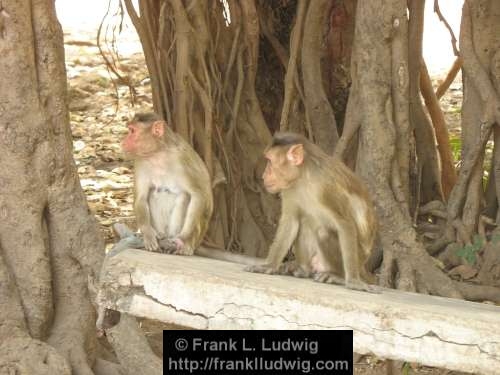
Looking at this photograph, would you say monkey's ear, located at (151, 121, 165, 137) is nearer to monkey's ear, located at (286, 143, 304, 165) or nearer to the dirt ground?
monkey's ear, located at (286, 143, 304, 165)

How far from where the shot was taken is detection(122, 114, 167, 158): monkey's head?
17.7 feet

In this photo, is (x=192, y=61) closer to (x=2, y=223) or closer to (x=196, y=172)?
(x=196, y=172)

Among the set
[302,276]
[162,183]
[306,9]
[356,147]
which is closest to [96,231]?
[162,183]

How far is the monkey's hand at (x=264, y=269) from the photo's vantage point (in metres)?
4.86

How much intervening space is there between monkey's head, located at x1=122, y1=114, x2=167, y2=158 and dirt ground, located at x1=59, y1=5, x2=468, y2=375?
9.62 feet

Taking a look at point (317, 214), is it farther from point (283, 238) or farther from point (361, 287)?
point (361, 287)

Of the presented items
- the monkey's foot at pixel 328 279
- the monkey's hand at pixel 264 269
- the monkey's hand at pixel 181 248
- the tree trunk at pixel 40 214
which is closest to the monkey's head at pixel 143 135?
the tree trunk at pixel 40 214

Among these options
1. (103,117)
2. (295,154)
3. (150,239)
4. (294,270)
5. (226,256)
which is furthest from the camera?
(103,117)

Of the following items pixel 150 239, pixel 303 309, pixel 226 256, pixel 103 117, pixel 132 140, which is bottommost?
pixel 103 117

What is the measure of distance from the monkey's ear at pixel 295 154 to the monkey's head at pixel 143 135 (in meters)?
0.96

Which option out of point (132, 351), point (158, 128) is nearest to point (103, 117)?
point (158, 128)

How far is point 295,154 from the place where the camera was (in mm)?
4715

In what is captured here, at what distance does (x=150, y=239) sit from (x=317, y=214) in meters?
1.01

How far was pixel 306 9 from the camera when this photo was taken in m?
7.41
